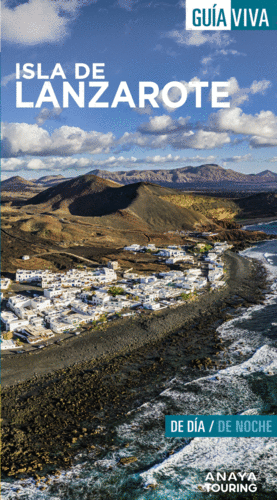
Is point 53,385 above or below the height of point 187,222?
below

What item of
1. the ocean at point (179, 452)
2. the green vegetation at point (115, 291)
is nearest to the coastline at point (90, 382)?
the ocean at point (179, 452)

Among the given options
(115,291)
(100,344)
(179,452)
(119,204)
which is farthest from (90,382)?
(119,204)

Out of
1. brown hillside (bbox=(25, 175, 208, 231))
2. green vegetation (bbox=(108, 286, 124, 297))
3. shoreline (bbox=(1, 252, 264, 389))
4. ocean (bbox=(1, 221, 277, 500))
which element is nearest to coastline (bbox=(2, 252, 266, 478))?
shoreline (bbox=(1, 252, 264, 389))

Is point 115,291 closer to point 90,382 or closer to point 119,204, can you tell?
point 90,382

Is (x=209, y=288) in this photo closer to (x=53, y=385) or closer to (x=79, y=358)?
(x=79, y=358)

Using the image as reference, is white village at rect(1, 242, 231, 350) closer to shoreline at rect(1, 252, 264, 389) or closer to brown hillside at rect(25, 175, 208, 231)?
shoreline at rect(1, 252, 264, 389)

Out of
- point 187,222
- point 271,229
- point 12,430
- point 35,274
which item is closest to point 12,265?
point 35,274
